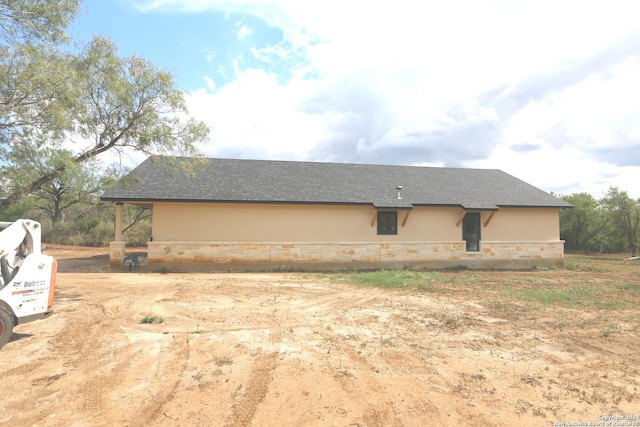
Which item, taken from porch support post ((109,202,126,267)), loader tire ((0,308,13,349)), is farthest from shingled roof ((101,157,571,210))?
loader tire ((0,308,13,349))

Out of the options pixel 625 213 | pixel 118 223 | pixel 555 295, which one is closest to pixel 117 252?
pixel 118 223

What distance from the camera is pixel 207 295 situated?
9.77 meters

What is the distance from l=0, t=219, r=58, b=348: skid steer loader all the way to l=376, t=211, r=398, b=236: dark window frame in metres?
13.3

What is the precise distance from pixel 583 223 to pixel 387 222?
985 inches

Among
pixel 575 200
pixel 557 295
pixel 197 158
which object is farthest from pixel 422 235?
pixel 575 200

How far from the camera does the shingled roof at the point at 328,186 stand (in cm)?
1541

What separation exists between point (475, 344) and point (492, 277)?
9619mm

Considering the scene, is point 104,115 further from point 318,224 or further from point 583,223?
point 583,223

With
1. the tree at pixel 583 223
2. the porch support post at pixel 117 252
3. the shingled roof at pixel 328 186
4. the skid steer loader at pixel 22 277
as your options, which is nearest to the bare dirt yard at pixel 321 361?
the skid steer loader at pixel 22 277

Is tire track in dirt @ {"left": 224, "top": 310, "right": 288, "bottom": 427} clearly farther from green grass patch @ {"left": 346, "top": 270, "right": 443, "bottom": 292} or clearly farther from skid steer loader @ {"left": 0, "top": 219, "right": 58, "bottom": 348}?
green grass patch @ {"left": 346, "top": 270, "right": 443, "bottom": 292}

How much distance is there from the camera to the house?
15.0 m

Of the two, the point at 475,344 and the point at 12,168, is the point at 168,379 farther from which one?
the point at 12,168

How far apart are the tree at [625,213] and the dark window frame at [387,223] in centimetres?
2375

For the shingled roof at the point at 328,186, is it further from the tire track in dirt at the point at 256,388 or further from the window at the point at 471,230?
the tire track in dirt at the point at 256,388
